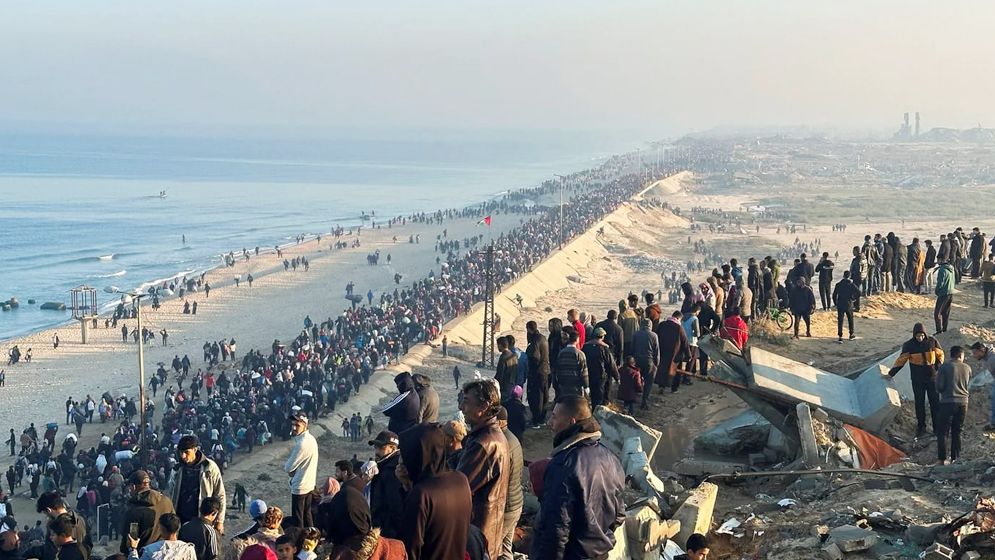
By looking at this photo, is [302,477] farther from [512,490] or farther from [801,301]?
[801,301]

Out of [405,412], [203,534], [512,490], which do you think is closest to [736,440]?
[405,412]

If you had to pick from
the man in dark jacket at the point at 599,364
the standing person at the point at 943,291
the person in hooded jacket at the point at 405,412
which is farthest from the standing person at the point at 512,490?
the standing person at the point at 943,291

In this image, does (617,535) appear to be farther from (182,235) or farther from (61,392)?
(182,235)

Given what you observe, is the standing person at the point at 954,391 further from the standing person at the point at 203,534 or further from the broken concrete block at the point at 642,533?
the standing person at the point at 203,534

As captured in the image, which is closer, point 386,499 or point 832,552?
point 386,499

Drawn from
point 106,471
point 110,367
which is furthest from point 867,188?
point 106,471

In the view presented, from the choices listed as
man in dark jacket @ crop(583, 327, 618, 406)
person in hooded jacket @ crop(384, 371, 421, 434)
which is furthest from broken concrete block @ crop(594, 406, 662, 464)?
person in hooded jacket @ crop(384, 371, 421, 434)

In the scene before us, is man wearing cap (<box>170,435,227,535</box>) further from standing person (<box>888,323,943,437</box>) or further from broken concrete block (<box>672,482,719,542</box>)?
standing person (<box>888,323,943,437</box>)
